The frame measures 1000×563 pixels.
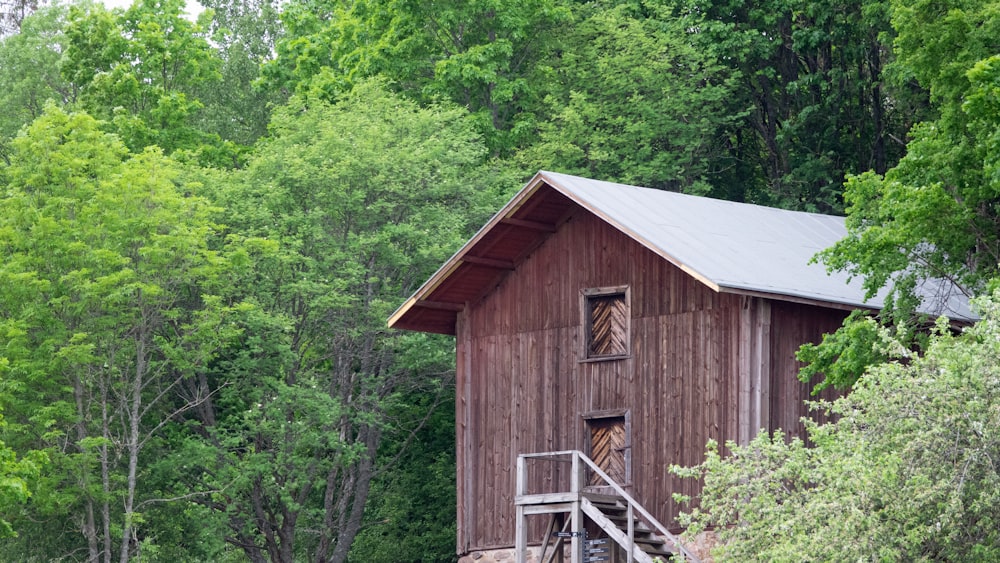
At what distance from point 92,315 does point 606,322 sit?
12.8 metres

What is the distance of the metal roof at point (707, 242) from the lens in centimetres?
2666

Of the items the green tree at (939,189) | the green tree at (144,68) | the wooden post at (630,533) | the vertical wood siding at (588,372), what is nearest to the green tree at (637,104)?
the green tree at (144,68)

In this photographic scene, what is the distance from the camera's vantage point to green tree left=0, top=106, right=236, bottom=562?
35.2 m

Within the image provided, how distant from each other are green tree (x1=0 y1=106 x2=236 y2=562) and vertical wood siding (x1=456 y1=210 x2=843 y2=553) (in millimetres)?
7934

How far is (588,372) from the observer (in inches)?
1153

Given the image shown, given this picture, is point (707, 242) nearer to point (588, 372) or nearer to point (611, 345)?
point (611, 345)

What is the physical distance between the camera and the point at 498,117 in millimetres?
48344

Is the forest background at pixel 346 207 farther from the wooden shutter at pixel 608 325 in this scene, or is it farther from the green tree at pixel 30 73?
the green tree at pixel 30 73

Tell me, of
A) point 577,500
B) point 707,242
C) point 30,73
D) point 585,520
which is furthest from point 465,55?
point 577,500

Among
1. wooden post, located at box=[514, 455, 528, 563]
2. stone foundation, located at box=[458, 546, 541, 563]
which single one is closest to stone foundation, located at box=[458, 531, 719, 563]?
stone foundation, located at box=[458, 546, 541, 563]

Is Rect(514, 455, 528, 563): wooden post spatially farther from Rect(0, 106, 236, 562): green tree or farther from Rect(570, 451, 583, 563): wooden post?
Rect(0, 106, 236, 562): green tree

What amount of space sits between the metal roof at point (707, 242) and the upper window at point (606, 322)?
4.98 feet

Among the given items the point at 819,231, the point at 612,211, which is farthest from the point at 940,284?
the point at 612,211

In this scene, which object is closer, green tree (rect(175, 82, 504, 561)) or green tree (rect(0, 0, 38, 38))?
green tree (rect(175, 82, 504, 561))
